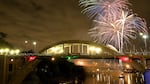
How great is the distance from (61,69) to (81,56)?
49.0ft

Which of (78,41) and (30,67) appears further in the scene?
(78,41)

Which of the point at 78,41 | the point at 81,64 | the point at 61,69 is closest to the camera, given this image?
the point at 61,69

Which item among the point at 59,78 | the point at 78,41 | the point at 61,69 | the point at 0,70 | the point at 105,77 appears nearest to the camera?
the point at 0,70

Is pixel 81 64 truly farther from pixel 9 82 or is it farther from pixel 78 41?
pixel 9 82

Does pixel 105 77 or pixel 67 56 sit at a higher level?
pixel 67 56

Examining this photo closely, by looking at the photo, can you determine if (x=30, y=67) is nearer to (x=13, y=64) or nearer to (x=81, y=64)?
(x=13, y=64)

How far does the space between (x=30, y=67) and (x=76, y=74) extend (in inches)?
744

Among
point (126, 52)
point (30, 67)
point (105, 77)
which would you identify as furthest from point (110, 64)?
point (30, 67)

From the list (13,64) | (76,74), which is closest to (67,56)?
(13,64)

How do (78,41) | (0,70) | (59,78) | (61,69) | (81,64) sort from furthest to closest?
(78,41) < (81,64) < (61,69) < (59,78) < (0,70)

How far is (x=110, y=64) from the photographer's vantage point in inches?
3093

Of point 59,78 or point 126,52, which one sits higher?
point 126,52

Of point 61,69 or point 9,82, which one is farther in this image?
point 61,69

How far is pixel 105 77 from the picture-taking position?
281ft
